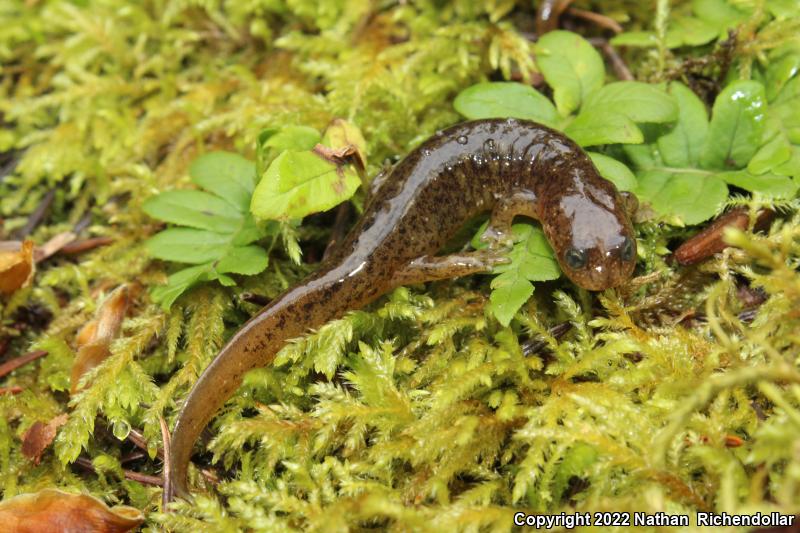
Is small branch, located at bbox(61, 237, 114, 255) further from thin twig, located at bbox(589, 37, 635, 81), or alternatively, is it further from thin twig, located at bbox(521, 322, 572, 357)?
thin twig, located at bbox(589, 37, 635, 81)

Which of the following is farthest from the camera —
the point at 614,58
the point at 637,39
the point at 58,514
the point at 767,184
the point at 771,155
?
the point at 614,58

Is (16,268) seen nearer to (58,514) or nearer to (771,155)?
(58,514)

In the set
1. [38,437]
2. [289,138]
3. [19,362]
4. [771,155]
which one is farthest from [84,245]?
[771,155]

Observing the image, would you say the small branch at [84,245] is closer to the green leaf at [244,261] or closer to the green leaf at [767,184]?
the green leaf at [244,261]

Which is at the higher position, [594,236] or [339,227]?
[594,236]

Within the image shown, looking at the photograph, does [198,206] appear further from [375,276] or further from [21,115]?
[21,115]

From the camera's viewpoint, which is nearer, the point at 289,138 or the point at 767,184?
the point at 767,184

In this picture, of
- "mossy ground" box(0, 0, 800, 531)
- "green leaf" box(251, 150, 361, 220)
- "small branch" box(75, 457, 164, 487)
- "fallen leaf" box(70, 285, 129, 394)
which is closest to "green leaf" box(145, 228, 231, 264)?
"mossy ground" box(0, 0, 800, 531)

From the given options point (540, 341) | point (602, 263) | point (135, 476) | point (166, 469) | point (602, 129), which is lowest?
point (135, 476)
